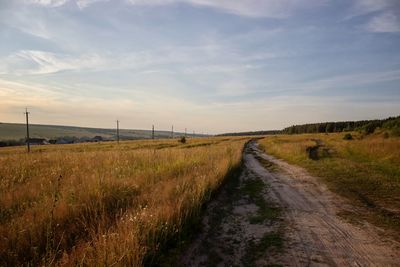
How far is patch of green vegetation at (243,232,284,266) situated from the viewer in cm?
435

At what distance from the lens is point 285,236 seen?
5.19 metres

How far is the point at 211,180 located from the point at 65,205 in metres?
4.62

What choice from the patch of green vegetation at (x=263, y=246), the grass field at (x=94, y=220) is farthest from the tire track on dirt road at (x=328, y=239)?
the grass field at (x=94, y=220)

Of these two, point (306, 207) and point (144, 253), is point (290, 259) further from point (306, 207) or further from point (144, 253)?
point (306, 207)

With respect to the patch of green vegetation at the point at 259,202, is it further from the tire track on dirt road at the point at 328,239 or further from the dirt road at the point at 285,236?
the tire track on dirt road at the point at 328,239

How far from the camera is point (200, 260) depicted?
14.2 ft

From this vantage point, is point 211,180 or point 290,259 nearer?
point 290,259

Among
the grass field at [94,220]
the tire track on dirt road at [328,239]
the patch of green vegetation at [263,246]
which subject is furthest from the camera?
the patch of green vegetation at [263,246]

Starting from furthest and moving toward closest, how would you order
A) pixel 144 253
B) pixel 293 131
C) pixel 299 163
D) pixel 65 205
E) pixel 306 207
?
1. pixel 293 131
2. pixel 299 163
3. pixel 306 207
4. pixel 65 205
5. pixel 144 253

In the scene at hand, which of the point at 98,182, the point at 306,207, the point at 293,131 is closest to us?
the point at 98,182

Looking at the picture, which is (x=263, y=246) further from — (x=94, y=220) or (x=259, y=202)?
(x=259, y=202)

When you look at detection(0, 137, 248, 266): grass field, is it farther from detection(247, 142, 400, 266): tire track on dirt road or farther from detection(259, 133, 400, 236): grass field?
detection(259, 133, 400, 236): grass field

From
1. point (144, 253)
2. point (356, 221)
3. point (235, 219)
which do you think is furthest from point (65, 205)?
Answer: point (356, 221)

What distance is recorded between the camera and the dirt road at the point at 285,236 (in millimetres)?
4246
